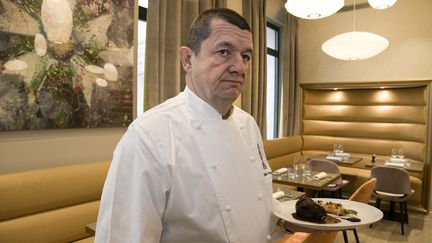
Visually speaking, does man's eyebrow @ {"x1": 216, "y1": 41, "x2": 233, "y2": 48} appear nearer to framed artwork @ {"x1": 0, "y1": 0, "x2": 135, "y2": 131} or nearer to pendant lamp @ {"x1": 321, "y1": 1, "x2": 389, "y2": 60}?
framed artwork @ {"x1": 0, "y1": 0, "x2": 135, "y2": 131}

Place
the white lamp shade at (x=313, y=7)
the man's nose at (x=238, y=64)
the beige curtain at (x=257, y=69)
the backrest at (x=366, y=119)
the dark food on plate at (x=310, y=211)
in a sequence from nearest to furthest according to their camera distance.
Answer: the man's nose at (x=238, y=64) < the dark food on plate at (x=310, y=211) < the white lamp shade at (x=313, y=7) < the beige curtain at (x=257, y=69) < the backrest at (x=366, y=119)

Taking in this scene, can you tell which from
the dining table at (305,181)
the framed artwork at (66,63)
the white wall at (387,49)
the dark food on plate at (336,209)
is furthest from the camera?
the white wall at (387,49)

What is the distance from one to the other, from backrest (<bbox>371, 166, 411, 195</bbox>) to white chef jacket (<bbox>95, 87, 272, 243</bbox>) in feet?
11.1

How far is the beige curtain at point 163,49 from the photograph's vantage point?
312 cm

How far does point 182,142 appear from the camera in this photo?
1.00m

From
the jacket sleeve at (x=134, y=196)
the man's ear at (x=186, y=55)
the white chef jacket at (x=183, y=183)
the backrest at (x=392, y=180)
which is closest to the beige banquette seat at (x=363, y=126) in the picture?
the backrest at (x=392, y=180)

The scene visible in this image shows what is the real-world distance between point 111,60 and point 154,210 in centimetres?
229

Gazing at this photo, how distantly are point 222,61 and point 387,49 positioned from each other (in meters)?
5.04

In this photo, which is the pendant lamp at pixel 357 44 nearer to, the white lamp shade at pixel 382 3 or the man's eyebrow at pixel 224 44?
the white lamp shade at pixel 382 3

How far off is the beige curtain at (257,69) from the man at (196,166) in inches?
131

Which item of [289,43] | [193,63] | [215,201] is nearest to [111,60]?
[193,63]

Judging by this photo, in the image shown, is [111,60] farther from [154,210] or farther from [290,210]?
[154,210]

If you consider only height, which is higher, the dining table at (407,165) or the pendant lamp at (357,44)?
the pendant lamp at (357,44)

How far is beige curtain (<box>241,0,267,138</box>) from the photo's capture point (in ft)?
14.7
